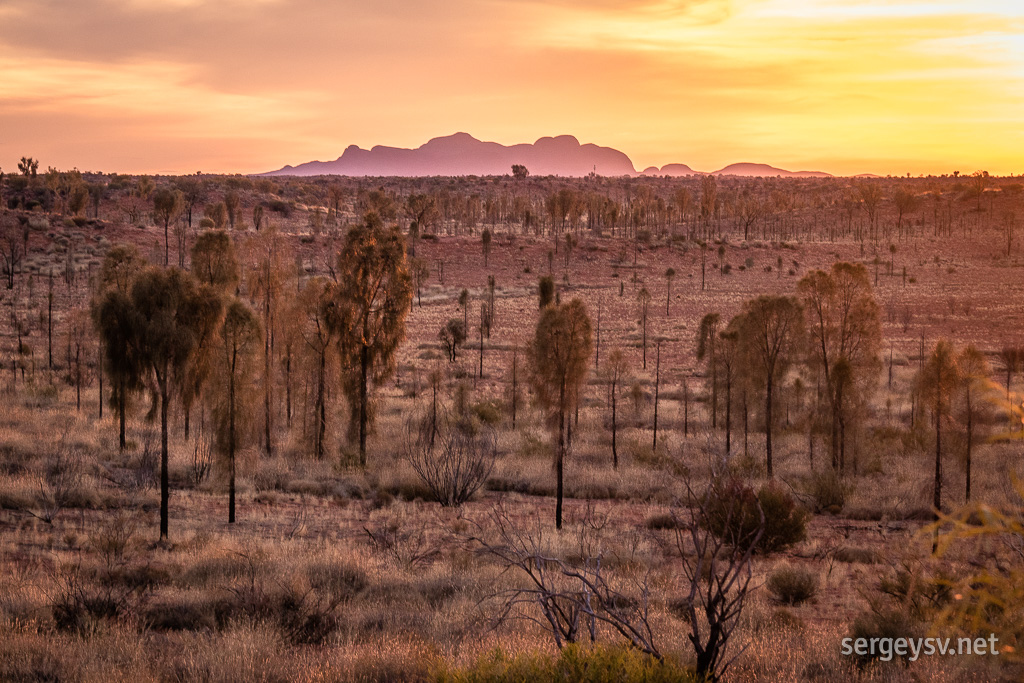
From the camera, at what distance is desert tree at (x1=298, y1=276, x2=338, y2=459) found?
27.1 meters

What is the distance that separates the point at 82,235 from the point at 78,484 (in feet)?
247

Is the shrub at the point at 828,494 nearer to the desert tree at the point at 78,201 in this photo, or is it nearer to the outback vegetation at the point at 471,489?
the outback vegetation at the point at 471,489

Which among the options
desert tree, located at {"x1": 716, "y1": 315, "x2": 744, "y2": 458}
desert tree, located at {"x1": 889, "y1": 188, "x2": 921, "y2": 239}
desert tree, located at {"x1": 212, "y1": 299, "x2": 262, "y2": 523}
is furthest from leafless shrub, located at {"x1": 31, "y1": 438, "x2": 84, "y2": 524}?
desert tree, located at {"x1": 889, "y1": 188, "x2": 921, "y2": 239}

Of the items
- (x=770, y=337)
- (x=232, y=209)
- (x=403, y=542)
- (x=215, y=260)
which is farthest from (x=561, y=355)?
(x=232, y=209)

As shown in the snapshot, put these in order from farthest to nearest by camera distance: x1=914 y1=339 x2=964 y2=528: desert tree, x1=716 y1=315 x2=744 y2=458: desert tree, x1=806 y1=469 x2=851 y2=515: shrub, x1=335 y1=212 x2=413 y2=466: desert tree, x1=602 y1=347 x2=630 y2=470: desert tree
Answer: x1=602 y1=347 x2=630 y2=470: desert tree, x1=716 y1=315 x2=744 y2=458: desert tree, x1=335 y1=212 x2=413 y2=466: desert tree, x1=806 y1=469 x2=851 y2=515: shrub, x1=914 y1=339 x2=964 y2=528: desert tree

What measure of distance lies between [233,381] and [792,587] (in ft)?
45.9

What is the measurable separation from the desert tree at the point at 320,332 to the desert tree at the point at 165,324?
33.4 feet

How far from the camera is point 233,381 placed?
18.9m

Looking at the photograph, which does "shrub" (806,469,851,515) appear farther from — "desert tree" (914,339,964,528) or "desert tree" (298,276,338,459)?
"desert tree" (298,276,338,459)

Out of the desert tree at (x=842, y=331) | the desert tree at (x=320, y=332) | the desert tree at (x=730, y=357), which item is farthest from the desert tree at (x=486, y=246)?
the desert tree at (x=842, y=331)

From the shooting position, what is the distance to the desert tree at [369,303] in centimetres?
2653

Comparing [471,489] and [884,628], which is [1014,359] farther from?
[884,628]

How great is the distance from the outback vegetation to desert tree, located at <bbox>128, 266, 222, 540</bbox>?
A: 0.24 feet

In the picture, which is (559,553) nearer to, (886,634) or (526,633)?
(526,633)
